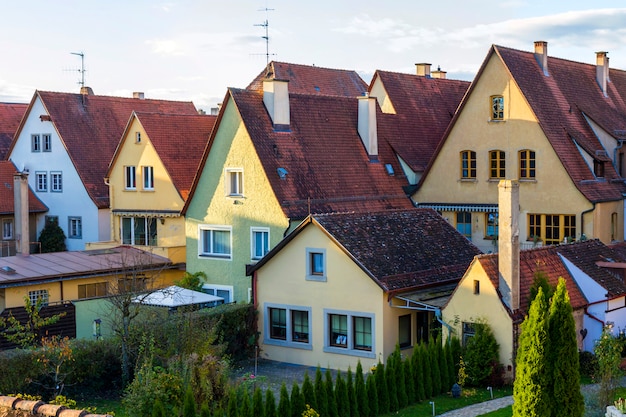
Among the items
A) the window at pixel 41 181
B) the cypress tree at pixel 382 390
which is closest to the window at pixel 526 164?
the cypress tree at pixel 382 390

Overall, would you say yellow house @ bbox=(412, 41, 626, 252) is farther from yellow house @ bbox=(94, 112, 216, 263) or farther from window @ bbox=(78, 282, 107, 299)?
window @ bbox=(78, 282, 107, 299)

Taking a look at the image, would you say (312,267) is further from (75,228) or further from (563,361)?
(75,228)

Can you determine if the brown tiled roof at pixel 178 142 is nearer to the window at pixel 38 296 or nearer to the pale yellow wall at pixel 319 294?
the window at pixel 38 296

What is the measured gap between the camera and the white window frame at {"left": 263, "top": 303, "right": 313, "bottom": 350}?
3550cm

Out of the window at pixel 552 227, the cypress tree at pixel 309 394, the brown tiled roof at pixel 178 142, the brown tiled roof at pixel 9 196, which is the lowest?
the cypress tree at pixel 309 394

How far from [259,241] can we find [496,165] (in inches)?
427

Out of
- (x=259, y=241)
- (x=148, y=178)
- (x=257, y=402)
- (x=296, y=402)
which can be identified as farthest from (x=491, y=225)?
(x=257, y=402)

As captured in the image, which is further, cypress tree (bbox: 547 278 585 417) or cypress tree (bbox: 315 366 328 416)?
cypress tree (bbox: 315 366 328 416)

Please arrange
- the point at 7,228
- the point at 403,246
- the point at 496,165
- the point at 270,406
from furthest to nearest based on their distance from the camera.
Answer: the point at 7,228 → the point at 496,165 → the point at 403,246 → the point at 270,406

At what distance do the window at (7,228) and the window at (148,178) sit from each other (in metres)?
9.81

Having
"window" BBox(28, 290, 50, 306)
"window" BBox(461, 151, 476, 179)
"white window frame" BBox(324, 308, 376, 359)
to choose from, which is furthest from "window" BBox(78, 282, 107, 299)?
"window" BBox(461, 151, 476, 179)

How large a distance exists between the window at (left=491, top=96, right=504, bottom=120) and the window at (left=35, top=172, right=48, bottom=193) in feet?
87.7

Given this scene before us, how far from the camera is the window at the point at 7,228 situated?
53750 millimetres

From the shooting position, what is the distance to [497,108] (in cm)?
4269
